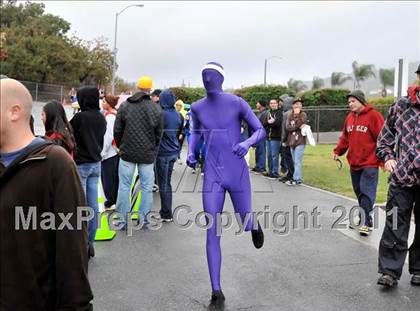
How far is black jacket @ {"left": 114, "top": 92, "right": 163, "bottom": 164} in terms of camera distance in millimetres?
6750

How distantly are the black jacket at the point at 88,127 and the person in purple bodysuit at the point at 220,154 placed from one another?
64.9 inches

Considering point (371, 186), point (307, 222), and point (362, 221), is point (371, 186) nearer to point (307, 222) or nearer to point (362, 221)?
point (362, 221)

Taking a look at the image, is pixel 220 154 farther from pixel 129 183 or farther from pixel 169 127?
pixel 169 127

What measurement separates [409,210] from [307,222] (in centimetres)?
308

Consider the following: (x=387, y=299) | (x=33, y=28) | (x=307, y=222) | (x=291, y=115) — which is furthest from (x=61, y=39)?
(x=387, y=299)

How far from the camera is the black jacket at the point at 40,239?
6.94 feet

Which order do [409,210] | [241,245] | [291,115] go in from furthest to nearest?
[291,115] → [241,245] → [409,210]

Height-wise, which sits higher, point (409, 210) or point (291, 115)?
point (291, 115)

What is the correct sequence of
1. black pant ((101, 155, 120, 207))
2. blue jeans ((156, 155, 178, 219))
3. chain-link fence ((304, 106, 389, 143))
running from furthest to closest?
chain-link fence ((304, 106, 389, 143)) → black pant ((101, 155, 120, 207)) → blue jeans ((156, 155, 178, 219))

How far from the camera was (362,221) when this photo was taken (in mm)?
7270

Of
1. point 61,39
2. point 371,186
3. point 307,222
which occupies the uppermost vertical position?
point 61,39

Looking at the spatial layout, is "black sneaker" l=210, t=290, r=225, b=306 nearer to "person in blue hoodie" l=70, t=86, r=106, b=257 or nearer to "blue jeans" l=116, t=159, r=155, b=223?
"person in blue hoodie" l=70, t=86, r=106, b=257

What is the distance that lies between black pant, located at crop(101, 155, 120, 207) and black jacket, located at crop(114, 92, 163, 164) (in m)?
1.35

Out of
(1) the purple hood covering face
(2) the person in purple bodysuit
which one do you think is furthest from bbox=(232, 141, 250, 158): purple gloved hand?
(1) the purple hood covering face
